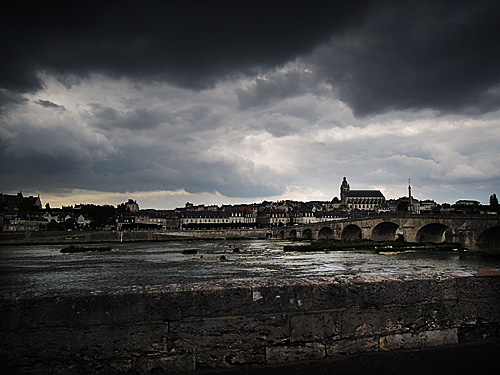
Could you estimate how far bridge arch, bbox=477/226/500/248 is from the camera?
38719 millimetres

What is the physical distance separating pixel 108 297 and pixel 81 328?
337 millimetres

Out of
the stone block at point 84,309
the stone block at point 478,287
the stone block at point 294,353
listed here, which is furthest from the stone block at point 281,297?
the stone block at point 478,287

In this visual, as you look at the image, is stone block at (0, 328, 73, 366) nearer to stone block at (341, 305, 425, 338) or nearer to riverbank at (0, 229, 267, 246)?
stone block at (341, 305, 425, 338)

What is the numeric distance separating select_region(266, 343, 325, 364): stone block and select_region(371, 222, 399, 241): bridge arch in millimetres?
56413

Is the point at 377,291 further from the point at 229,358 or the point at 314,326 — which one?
the point at 229,358

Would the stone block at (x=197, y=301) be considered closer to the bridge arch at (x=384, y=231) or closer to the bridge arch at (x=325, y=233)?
the bridge arch at (x=384, y=231)

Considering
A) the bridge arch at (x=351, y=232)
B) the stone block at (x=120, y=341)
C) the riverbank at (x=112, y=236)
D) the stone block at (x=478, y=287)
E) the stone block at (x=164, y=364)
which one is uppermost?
the stone block at (x=478, y=287)

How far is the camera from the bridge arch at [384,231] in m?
57.8

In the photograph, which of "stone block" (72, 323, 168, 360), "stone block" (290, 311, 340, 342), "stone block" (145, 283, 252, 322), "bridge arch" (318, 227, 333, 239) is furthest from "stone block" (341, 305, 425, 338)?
"bridge arch" (318, 227, 333, 239)

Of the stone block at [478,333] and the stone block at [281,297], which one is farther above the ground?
the stone block at [281,297]

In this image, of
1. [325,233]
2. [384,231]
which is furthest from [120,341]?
[325,233]

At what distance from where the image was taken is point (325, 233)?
78.4 meters

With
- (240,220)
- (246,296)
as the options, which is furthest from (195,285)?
(240,220)

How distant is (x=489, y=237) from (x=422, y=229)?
472 inches
